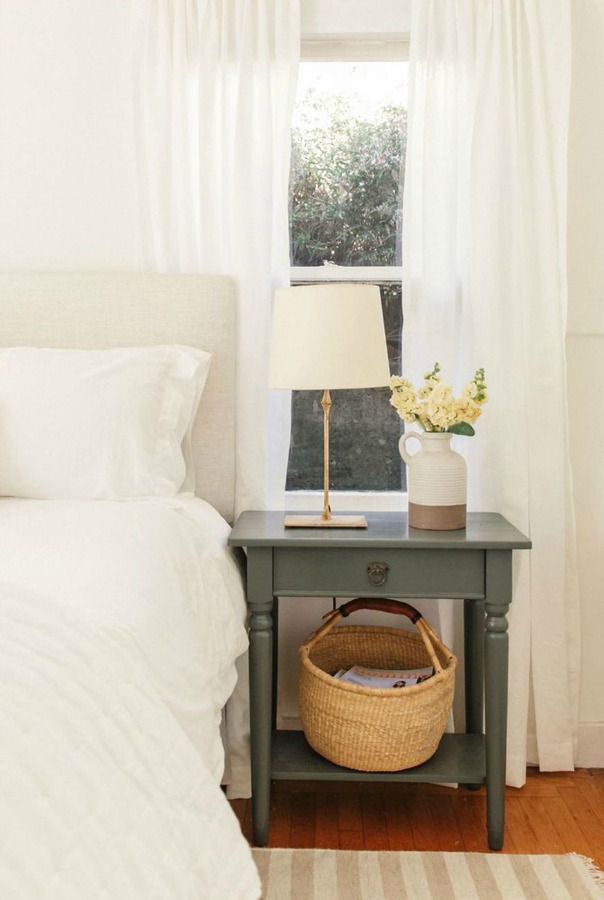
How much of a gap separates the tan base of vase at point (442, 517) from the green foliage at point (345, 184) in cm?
83

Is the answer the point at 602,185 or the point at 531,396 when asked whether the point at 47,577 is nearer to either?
the point at 531,396

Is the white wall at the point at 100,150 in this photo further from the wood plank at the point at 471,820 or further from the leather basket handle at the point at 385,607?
the wood plank at the point at 471,820

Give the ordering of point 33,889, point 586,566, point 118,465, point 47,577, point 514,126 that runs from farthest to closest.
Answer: point 586,566 < point 514,126 < point 118,465 < point 47,577 < point 33,889

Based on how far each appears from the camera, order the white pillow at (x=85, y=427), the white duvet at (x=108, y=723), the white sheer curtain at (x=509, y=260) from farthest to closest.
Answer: the white sheer curtain at (x=509, y=260) → the white pillow at (x=85, y=427) → the white duvet at (x=108, y=723)

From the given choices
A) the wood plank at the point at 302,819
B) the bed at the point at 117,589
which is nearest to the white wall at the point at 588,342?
the wood plank at the point at 302,819

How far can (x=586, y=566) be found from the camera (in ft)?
8.29

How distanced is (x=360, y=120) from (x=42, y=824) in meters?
2.27

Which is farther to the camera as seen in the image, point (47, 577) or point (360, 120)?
point (360, 120)

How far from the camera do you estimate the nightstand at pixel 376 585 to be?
2.03 metres

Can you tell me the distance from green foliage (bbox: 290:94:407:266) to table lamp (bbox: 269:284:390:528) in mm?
523

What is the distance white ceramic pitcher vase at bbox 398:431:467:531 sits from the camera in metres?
2.12

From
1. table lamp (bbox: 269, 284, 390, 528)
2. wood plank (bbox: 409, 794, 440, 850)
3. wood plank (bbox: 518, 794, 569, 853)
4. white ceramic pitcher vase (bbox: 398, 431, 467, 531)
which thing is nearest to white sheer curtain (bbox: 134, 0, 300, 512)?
table lamp (bbox: 269, 284, 390, 528)

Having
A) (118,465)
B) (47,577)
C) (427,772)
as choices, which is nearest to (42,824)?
(47,577)

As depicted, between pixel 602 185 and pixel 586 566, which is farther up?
pixel 602 185
